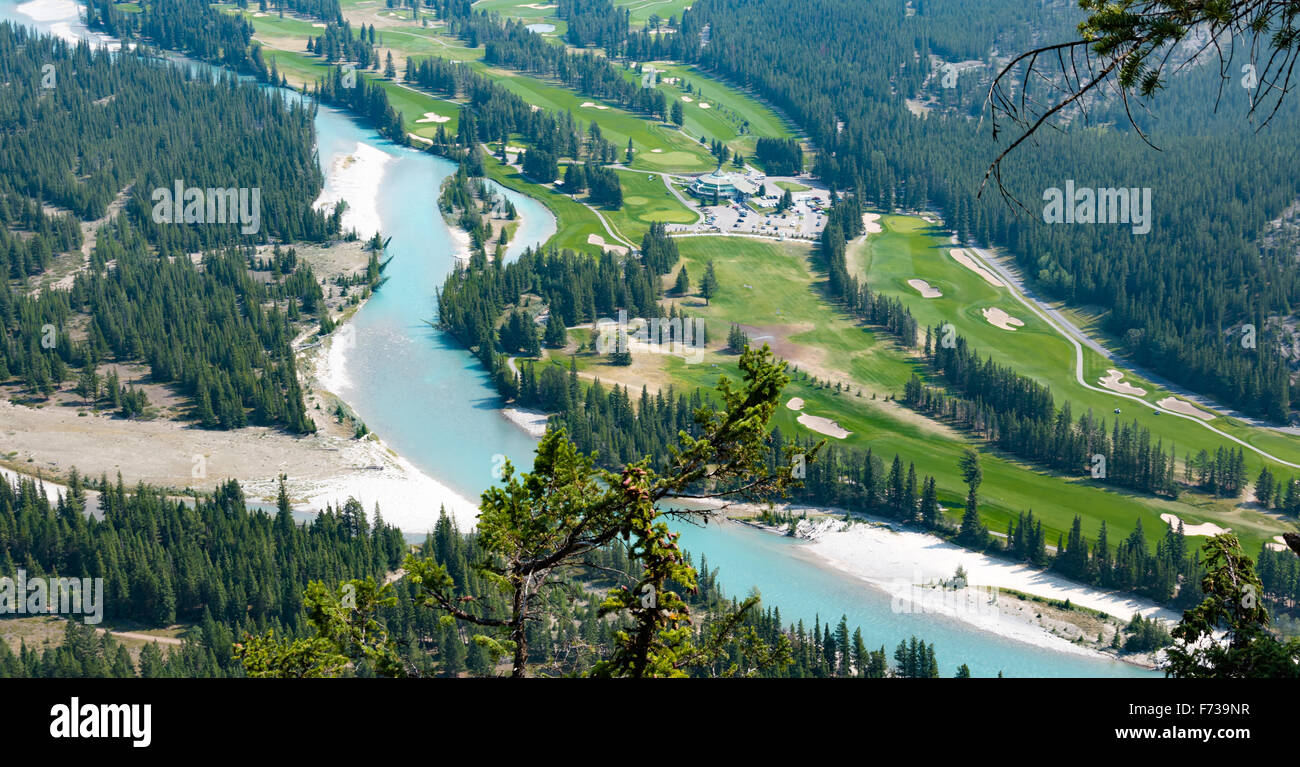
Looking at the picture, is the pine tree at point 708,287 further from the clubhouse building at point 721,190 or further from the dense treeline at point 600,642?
the dense treeline at point 600,642

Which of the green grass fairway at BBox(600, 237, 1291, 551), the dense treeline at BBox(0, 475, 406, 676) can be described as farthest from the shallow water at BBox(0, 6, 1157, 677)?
the green grass fairway at BBox(600, 237, 1291, 551)

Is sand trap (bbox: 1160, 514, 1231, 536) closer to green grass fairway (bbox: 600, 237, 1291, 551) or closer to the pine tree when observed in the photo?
green grass fairway (bbox: 600, 237, 1291, 551)

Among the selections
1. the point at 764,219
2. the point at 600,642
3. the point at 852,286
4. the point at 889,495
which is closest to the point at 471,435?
the point at 889,495

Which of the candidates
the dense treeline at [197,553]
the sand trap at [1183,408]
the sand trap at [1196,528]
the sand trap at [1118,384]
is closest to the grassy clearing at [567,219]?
the sand trap at [1118,384]

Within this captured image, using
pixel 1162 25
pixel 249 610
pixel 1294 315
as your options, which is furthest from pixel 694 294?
pixel 1162 25

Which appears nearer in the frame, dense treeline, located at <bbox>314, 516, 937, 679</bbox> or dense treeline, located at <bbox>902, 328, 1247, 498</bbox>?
dense treeline, located at <bbox>314, 516, 937, 679</bbox>

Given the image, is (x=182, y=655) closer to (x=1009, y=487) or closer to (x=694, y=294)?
(x=1009, y=487)
